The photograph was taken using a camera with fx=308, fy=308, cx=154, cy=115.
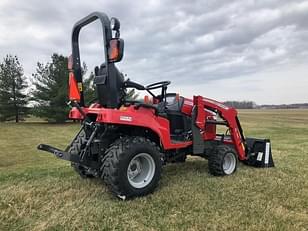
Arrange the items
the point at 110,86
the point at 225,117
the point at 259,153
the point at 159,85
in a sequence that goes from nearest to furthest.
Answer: the point at 110,86, the point at 159,85, the point at 225,117, the point at 259,153

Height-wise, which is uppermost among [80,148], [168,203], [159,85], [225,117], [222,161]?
[159,85]

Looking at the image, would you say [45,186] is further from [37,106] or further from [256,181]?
[37,106]

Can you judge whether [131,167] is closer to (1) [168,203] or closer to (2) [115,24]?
(1) [168,203]

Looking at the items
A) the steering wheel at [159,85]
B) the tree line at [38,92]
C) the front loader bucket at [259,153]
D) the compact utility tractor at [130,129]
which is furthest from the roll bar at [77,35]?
the tree line at [38,92]

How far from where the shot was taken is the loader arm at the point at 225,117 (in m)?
5.37

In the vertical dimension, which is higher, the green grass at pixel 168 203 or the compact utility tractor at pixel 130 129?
the compact utility tractor at pixel 130 129

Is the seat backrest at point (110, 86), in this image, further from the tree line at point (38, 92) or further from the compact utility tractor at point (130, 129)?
the tree line at point (38, 92)

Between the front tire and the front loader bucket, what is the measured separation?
2667 millimetres

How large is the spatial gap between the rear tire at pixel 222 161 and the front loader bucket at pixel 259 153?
2.50 feet

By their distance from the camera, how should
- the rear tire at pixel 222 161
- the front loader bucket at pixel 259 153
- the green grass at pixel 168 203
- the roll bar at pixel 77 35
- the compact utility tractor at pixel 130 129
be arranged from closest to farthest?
the green grass at pixel 168 203, the compact utility tractor at pixel 130 129, the roll bar at pixel 77 35, the rear tire at pixel 222 161, the front loader bucket at pixel 259 153

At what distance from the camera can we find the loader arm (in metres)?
5.37

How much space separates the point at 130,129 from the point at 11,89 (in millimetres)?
25232

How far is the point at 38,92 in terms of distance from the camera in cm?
2506

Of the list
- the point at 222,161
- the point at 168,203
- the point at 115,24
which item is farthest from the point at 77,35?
the point at 222,161
